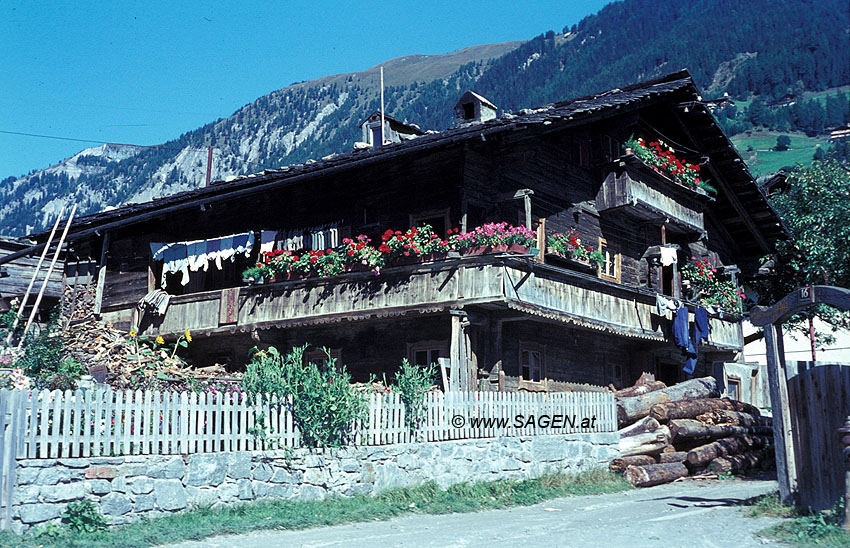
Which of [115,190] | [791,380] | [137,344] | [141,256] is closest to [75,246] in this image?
[141,256]

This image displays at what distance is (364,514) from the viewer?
1225cm

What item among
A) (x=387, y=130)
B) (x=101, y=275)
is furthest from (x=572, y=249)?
(x=101, y=275)

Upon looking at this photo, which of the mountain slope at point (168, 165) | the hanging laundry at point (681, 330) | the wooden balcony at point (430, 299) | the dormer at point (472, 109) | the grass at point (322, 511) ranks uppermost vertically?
the mountain slope at point (168, 165)

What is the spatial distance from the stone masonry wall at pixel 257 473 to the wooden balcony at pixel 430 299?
3.47 m

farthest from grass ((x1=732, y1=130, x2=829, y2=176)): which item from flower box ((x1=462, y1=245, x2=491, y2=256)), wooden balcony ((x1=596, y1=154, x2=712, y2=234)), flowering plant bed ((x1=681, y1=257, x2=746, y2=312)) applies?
flower box ((x1=462, y1=245, x2=491, y2=256))

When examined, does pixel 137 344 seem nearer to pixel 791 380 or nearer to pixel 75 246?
pixel 75 246

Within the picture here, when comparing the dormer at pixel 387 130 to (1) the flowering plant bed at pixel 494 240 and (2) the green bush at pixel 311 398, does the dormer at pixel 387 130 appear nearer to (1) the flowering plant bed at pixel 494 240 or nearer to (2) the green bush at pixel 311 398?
(1) the flowering plant bed at pixel 494 240

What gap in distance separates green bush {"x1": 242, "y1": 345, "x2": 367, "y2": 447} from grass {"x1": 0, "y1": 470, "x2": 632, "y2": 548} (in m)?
1.01

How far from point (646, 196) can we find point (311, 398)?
1394 centimetres

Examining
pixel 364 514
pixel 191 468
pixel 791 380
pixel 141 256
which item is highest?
pixel 141 256

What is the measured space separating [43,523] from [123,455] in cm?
126

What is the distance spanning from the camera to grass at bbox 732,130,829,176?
11231 cm

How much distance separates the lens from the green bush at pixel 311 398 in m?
13.1

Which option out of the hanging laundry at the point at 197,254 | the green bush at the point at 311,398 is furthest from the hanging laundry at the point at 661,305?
the hanging laundry at the point at 197,254
